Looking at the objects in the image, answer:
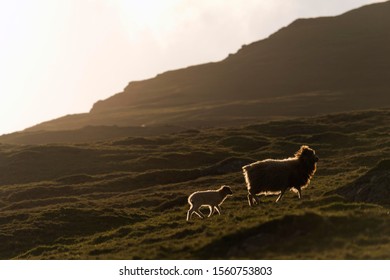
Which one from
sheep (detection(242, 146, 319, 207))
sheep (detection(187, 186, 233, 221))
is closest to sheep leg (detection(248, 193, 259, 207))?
sheep (detection(242, 146, 319, 207))

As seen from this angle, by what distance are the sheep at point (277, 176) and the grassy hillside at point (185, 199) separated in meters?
1.03

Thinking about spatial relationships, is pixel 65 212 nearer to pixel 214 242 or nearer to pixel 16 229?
pixel 16 229

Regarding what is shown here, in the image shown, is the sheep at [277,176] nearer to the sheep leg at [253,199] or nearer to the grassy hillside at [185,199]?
the sheep leg at [253,199]

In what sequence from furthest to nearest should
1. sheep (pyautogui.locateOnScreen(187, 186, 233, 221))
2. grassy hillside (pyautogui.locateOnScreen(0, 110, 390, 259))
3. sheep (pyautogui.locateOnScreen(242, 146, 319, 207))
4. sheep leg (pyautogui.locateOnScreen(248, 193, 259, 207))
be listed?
sheep (pyautogui.locateOnScreen(187, 186, 233, 221)) → sheep leg (pyautogui.locateOnScreen(248, 193, 259, 207)) → sheep (pyautogui.locateOnScreen(242, 146, 319, 207)) → grassy hillside (pyautogui.locateOnScreen(0, 110, 390, 259))

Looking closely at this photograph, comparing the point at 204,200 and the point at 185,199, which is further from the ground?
the point at 204,200

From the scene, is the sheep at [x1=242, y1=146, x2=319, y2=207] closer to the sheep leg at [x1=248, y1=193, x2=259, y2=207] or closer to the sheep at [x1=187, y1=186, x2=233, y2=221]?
Result: the sheep leg at [x1=248, y1=193, x2=259, y2=207]

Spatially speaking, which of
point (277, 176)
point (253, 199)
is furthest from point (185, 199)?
point (277, 176)

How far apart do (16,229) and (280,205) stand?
75.9ft

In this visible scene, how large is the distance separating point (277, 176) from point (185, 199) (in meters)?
16.4

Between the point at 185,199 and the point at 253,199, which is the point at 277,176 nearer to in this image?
the point at 253,199

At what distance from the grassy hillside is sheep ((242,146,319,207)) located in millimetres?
1034

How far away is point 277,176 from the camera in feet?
116

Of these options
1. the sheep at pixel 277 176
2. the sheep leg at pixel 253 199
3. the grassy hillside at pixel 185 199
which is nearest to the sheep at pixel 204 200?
the grassy hillside at pixel 185 199

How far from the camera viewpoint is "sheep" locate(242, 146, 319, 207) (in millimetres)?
35344
